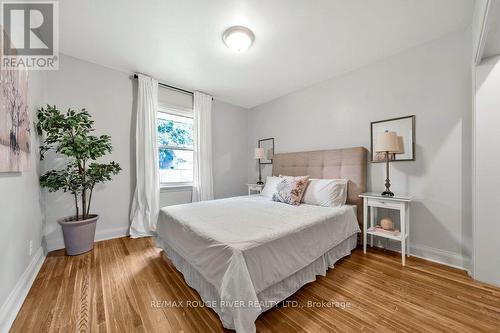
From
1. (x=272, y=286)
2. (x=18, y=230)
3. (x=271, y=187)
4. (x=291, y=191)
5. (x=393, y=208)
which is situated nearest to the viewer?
(x=272, y=286)

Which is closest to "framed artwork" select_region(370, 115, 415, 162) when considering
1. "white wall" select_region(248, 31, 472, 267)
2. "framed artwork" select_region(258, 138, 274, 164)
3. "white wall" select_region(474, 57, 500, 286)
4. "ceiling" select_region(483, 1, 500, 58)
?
"white wall" select_region(248, 31, 472, 267)

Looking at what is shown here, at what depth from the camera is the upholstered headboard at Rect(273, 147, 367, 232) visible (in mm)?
2609

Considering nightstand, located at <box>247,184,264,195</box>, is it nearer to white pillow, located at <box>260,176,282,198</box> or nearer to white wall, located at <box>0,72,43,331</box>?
white pillow, located at <box>260,176,282,198</box>

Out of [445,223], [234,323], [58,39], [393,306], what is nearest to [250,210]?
[234,323]

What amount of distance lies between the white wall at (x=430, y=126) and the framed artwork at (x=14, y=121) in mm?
3571

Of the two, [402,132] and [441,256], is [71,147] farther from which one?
[441,256]

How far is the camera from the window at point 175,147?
347cm

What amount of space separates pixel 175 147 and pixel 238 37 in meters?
2.26

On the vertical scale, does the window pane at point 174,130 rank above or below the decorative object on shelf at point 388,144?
above

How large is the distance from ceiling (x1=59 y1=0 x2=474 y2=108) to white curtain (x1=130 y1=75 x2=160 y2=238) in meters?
0.35

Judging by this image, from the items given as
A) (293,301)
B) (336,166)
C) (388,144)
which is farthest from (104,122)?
(388,144)

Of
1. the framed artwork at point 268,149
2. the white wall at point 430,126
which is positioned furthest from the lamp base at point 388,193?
the framed artwork at point 268,149

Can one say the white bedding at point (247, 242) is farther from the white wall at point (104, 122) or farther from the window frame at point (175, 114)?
the window frame at point (175, 114)

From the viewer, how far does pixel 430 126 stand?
7.24ft
